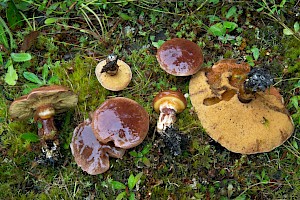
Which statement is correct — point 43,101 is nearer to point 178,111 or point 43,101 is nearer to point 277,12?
point 178,111

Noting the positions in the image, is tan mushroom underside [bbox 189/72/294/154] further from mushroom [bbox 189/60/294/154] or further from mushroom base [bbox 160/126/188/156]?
mushroom base [bbox 160/126/188/156]

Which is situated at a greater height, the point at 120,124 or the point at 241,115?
the point at 120,124

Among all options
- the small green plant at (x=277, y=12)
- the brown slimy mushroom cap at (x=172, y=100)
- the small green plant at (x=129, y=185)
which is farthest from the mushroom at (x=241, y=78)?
the small green plant at (x=129, y=185)

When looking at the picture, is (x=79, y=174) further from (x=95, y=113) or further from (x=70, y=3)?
(x=70, y=3)

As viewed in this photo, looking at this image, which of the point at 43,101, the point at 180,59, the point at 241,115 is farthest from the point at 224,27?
the point at 43,101

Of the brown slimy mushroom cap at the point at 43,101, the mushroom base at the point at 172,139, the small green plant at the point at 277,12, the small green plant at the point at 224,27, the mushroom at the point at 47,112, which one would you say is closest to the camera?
the brown slimy mushroom cap at the point at 43,101

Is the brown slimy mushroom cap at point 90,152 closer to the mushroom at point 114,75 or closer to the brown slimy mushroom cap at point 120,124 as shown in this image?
the brown slimy mushroom cap at point 120,124

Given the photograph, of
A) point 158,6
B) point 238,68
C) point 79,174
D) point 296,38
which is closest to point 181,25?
point 158,6
